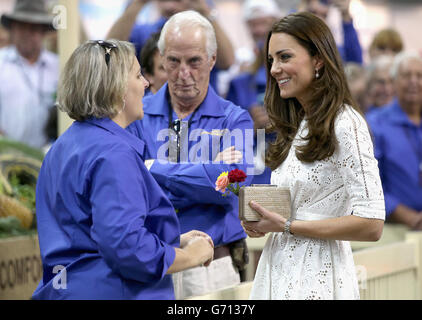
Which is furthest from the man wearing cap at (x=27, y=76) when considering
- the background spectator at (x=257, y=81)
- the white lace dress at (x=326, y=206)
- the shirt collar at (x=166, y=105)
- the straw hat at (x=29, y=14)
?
the white lace dress at (x=326, y=206)

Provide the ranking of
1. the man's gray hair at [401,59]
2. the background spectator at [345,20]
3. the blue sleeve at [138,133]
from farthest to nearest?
the man's gray hair at [401,59], the background spectator at [345,20], the blue sleeve at [138,133]

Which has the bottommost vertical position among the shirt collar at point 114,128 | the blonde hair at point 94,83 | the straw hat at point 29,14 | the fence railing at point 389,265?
the fence railing at point 389,265

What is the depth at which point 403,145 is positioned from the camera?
511cm

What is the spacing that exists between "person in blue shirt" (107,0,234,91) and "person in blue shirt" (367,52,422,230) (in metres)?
1.88

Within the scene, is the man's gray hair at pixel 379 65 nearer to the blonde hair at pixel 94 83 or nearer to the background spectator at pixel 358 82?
the background spectator at pixel 358 82

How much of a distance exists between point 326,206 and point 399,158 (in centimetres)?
286

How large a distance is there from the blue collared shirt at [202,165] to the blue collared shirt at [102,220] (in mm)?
498

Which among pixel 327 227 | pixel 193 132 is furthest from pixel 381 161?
pixel 327 227

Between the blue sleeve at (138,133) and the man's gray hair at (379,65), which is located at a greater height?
the man's gray hair at (379,65)

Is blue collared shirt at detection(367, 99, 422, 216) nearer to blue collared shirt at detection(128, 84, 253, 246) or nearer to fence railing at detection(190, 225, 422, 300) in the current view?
fence railing at detection(190, 225, 422, 300)

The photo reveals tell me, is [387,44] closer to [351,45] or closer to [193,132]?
[351,45]

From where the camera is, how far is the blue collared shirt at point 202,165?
2676 mm

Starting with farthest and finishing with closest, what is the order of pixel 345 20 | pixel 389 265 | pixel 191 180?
pixel 345 20 → pixel 389 265 → pixel 191 180
